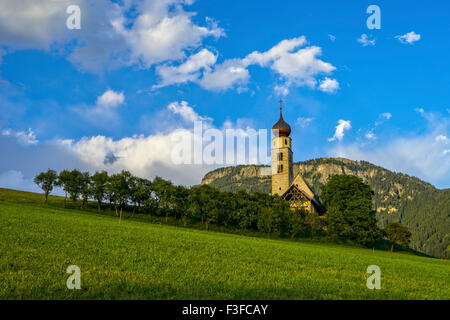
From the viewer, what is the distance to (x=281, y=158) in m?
102

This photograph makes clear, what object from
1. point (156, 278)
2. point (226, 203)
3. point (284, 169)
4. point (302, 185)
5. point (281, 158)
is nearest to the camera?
point (156, 278)

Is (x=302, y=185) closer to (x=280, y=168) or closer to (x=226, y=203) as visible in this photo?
(x=280, y=168)

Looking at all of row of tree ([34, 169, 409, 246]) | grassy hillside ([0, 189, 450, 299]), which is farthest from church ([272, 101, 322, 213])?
grassy hillside ([0, 189, 450, 299])

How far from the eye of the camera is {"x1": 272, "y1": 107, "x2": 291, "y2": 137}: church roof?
346 feet

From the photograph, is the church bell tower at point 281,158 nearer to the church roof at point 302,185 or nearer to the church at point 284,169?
the church at point 284,169

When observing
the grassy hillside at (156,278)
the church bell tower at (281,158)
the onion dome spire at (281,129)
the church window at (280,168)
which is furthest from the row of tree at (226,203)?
the grassy hillside at (156,278)

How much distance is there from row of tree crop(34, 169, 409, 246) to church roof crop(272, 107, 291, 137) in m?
28.4

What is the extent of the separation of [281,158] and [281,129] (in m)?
11.6

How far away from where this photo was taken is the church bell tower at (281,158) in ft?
327

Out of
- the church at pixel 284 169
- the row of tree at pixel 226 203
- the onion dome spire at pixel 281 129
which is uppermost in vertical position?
the onion dome spire at pixel 281 129

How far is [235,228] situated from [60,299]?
220 feet

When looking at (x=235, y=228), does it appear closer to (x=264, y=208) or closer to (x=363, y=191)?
(x=264, y=208)

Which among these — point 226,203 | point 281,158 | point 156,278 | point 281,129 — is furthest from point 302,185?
point 156,278
